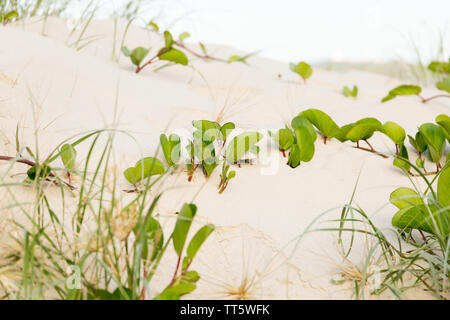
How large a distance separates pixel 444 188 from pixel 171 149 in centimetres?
87

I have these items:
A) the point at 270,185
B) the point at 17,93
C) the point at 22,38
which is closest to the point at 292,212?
the point at 270,185

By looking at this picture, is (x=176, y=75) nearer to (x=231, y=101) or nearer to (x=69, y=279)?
(x=231, y=101)

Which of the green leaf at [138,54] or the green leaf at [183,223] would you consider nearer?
the green leaf at [183,223]

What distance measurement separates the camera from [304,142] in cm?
169

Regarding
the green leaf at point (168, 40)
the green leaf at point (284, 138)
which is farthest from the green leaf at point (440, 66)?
the green leaf at point (284, 138)

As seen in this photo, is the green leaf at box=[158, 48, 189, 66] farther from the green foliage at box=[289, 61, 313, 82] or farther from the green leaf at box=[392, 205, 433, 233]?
the green leaf at box=[392, 205, 433, 233]

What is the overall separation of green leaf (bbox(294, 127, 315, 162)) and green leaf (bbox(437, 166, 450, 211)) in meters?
0.56

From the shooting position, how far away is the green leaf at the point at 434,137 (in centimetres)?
174

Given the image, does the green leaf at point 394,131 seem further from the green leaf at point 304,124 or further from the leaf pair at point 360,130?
the green leaf at point 304,124

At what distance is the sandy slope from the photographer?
127 centimetres

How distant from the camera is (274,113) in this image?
2365mm

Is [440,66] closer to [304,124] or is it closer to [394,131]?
[394,131]

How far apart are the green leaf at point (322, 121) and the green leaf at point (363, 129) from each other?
68mm
